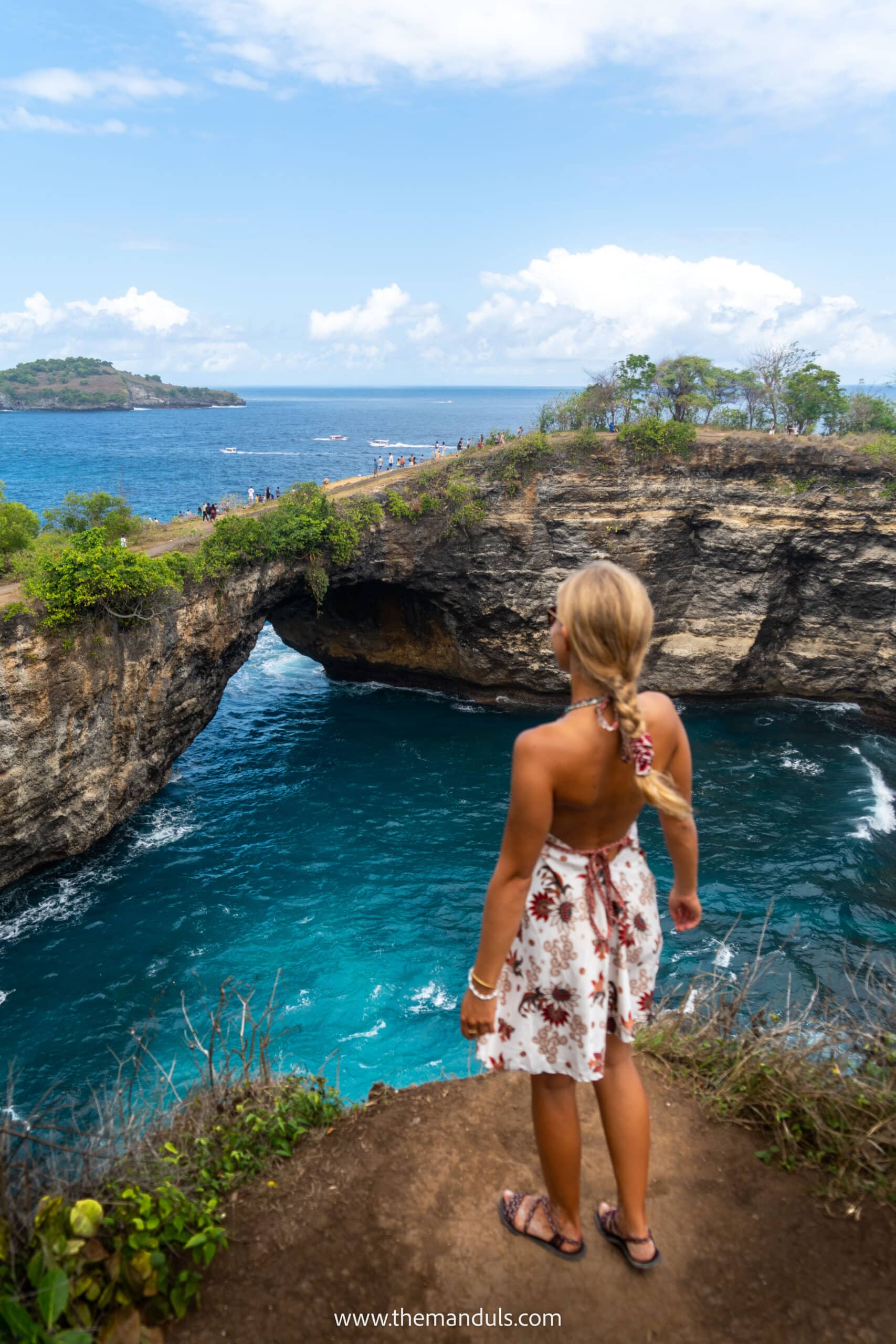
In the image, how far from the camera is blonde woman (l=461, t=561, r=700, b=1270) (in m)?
3.85

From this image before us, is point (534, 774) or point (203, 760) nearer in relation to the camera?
point (534, 774)

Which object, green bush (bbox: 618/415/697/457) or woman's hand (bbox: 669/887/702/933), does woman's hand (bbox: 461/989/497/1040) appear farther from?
green bush (bbox: 618/415/697/457)

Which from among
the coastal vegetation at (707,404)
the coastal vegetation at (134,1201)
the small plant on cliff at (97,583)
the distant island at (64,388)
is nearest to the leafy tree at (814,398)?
the coastal vegetation at (707,404)

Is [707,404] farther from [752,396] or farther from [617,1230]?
[617,1230]

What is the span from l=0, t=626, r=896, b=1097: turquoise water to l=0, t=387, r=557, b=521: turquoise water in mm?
38686

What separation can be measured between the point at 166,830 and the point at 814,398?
29.5 meters

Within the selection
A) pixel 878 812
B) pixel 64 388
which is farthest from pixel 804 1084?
pixel 64 388

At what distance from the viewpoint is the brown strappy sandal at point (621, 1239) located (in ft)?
14.7

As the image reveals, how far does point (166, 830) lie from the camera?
23312 millimetres

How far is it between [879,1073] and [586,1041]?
3186mm

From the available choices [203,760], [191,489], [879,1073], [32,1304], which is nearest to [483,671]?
[203,760]

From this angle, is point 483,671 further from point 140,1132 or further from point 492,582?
point 140,1132

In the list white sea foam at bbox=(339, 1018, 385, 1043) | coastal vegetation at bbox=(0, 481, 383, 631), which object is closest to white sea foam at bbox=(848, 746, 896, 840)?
white sea foam at bbox=(339, 1018, 385, 1043)

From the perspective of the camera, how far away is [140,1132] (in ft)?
18.7
